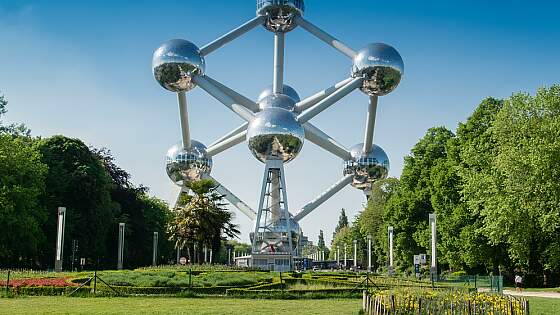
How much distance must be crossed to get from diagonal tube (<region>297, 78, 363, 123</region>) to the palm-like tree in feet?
26.6

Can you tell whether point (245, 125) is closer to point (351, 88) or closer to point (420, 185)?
point (351, 88)

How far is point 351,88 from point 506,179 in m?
12.2

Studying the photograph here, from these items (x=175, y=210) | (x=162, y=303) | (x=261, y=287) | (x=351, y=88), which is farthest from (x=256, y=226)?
(x=162, y=303)

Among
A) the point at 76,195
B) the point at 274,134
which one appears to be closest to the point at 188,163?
the point at 76,195

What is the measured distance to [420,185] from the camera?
50688mm

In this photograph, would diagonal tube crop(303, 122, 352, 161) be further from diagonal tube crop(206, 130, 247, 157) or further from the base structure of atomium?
diagonal tube crop(206, 130, 247, 157)

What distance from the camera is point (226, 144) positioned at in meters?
45.6

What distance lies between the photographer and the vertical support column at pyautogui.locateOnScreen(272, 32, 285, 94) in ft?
145

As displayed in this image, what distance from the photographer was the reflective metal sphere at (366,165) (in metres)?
46.5

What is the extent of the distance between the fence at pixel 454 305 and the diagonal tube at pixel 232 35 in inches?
1129

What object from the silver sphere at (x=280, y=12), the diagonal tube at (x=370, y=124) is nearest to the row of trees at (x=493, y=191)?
the diagonal tube at (x=370, y=124)

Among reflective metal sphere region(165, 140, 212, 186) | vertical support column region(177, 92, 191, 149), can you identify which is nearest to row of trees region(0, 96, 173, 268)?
reflective metal sphere region(165, 140, 212, 186)

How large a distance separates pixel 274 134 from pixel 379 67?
7.95 metres

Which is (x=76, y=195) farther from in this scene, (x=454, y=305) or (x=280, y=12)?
(x=454, y=305)
